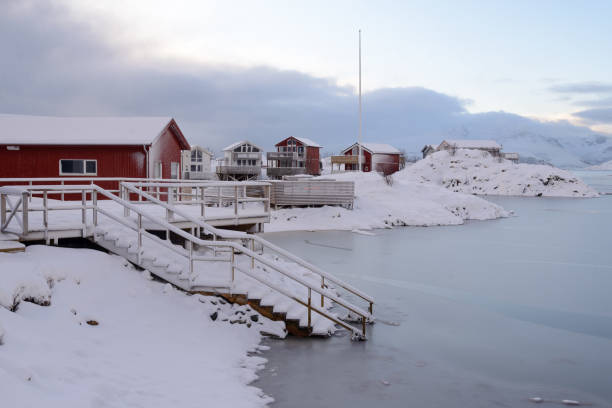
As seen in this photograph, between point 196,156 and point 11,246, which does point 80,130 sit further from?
point 196,156

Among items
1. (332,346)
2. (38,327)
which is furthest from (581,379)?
(38,327)

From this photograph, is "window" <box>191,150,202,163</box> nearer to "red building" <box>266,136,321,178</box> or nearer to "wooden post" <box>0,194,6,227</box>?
"red building" <box>266,136,321,178</box>

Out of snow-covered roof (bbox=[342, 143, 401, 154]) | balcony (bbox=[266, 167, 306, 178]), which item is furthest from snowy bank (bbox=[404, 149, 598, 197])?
balcony (bbox=[266, 167, 306, 178])

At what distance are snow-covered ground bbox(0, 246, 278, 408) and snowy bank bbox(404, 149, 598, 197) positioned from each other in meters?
71.6

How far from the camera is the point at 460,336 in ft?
39.7

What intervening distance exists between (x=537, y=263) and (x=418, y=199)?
20358 millimetres

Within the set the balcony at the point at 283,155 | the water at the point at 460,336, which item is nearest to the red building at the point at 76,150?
the water at the point at 460,336

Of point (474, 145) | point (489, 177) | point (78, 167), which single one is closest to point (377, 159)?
point (489, 177)

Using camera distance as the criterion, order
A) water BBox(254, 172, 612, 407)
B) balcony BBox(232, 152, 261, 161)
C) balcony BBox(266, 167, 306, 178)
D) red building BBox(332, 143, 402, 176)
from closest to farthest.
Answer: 1. water BBox(254, 172, 612, 407)
2. balcony BBox(266, 167, 306, 178)
3. balcony BBox(232, 152, 261, 161)
4. red building BBox(332, 143, 402, 176)

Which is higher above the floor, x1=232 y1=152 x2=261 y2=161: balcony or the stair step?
x1=232 y1=152 x2=261 y2=161: balcony

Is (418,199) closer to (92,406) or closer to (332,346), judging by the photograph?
(332,346)

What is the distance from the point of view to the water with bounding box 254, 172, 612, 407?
8.87 metres

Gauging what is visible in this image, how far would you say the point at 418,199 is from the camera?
42.5m

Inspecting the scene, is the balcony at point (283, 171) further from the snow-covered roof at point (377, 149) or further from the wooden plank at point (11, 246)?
the wooden plank at point (11, 246)
